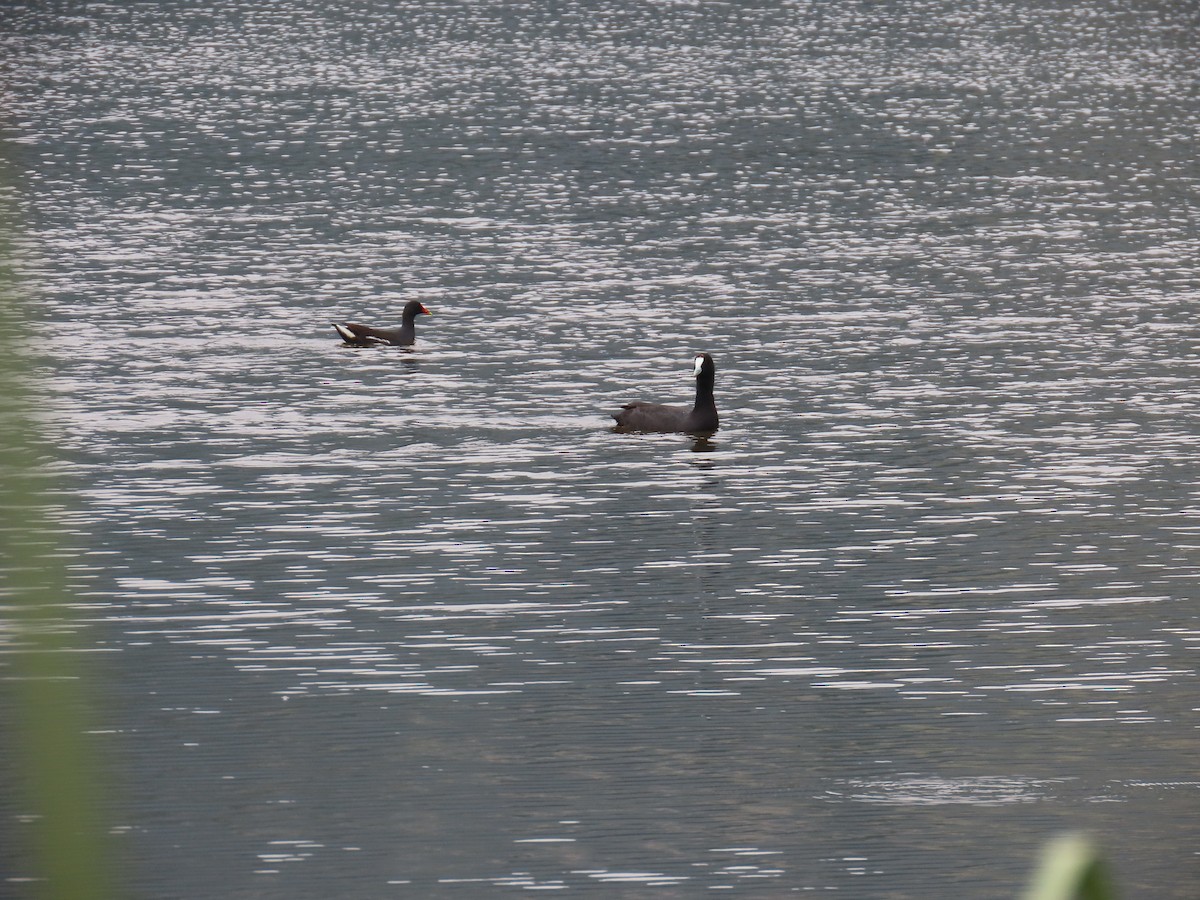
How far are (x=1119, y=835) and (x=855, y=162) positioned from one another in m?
41.5

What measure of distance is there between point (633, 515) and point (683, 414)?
382 centimetres

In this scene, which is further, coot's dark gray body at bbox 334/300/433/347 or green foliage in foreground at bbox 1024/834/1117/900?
coot's dark gray body at bbox 334/300/433/347

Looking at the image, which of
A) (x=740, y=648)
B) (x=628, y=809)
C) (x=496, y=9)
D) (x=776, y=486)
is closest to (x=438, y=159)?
(x=776, y=486)

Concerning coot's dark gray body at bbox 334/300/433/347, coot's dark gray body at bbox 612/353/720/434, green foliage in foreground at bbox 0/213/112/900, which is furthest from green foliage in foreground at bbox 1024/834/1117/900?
coot's dark gray body at bbox 334/300/433/347

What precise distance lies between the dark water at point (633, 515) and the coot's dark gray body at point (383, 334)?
17.9 inches

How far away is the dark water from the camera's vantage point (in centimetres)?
1162

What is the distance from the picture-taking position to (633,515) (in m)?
19.9

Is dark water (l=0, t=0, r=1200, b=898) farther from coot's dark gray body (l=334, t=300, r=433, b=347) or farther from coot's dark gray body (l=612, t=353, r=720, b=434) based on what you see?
coot's dark gray body (l=334, t=300, r=433, b=347)

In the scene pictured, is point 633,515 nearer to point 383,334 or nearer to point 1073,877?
point 383,334

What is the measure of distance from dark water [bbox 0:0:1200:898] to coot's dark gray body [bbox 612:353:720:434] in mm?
310

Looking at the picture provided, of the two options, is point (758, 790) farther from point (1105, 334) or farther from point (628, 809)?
point (1105, 334)

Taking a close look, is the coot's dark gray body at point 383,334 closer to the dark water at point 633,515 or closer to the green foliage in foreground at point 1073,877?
the dark water at point 633,515

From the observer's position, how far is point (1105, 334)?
29359 millimetres

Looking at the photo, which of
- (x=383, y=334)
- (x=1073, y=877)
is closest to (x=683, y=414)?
(x=383, y=334)
